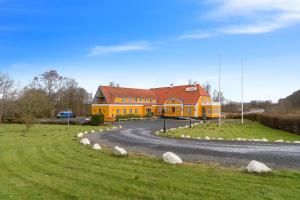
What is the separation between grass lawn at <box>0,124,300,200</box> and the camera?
5598 millimetres

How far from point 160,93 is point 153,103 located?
3.71m

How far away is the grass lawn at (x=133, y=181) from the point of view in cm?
560

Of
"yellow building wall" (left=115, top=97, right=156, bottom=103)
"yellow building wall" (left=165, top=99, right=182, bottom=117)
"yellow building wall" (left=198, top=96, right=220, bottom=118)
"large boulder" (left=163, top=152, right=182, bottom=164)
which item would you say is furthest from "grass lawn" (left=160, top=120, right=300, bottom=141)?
"yellow building wall" (left=115, top=97, right=156, bottom=103)

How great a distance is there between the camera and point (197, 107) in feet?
157

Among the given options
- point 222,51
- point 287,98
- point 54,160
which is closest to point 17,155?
point 54,160

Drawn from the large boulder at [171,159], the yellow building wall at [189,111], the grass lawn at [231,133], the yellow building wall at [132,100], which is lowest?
the grass lawn at [231,133]

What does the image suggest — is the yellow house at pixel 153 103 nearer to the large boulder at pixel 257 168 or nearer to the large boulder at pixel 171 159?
the large boulder at pixel 171 159

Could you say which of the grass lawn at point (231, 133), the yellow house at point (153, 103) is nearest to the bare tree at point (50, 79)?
the yellow house at point (153, 103)

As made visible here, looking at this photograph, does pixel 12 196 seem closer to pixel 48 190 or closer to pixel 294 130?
pixel 48 190

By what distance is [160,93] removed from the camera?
57.2 metres

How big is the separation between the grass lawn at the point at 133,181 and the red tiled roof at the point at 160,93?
3873cm

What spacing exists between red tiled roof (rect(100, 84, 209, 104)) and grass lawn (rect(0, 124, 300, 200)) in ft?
127

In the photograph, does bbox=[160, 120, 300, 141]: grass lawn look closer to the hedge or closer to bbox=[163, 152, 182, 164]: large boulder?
the hedge

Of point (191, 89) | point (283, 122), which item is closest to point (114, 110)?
point (191, 89)
